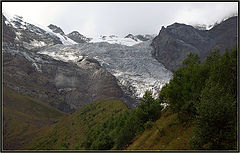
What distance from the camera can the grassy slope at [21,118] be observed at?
270ft

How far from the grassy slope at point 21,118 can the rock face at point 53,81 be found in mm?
21299

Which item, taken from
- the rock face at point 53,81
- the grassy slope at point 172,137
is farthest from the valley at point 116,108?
the rock face at point 53,81

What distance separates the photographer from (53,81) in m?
179

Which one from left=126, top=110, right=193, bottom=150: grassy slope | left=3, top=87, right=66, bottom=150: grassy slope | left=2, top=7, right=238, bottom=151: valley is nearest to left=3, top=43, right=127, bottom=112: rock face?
left=2, top=7, right=238, bottom=151: valley

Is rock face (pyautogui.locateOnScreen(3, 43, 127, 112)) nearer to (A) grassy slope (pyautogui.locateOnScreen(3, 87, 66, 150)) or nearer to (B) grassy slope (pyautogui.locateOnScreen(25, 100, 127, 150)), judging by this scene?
(A) grassy slope (pyautogui.locateOnScreen(3, 87, 66, 150))

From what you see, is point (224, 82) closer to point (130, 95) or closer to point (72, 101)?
point (72, 101)

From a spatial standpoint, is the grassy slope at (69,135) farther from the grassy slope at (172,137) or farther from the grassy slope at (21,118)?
the grassy slope at (172,137)

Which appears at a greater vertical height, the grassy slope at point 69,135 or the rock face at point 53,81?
the rock face at point 53,81

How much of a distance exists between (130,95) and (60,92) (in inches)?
2356

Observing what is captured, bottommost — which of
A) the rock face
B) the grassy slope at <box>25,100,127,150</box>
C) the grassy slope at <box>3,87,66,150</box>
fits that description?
the grassy slope at <box>25,100,127,150</box>

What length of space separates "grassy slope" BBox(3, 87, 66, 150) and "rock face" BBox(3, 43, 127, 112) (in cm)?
2130

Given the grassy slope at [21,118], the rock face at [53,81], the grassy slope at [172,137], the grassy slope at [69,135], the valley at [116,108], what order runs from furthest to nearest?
the rock face at [53,81] → the grassy slope at [21,118] → the grassy slope at [69,135] → the grassy slope at [172,137] → the valley at [116,108]

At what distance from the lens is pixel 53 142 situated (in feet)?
220

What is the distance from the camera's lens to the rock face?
145 m
